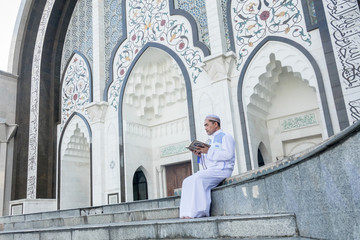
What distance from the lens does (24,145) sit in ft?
28.6

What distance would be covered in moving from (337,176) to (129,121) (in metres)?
6.26

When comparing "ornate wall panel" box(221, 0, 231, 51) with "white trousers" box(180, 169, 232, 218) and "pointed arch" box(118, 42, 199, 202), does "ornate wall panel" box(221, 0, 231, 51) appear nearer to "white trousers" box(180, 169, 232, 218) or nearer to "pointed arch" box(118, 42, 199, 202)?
"pointed arch" box(118, 42, 199, 202)

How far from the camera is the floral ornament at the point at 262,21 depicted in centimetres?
A: 511

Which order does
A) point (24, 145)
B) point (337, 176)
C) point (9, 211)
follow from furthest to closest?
point (24, 145) < point (9, 211) < point (337, 176)

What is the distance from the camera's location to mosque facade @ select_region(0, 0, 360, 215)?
4922 millimetres

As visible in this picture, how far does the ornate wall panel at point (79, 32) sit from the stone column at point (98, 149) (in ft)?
6.08

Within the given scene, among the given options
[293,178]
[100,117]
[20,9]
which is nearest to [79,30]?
[20,9]

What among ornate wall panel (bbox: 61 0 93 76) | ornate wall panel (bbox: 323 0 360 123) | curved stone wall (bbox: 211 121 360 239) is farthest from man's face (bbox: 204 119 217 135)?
ornate wall panel (bbox: 61 0 93 76)

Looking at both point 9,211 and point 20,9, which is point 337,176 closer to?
point 9,211

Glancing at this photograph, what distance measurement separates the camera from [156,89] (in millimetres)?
7594

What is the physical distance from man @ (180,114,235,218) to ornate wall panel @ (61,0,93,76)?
641 cm

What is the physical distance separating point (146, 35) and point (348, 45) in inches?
161

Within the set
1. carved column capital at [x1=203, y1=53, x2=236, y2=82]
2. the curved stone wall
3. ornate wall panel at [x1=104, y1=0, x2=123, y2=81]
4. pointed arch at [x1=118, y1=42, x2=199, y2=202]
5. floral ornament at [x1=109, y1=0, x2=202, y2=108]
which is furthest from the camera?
ornate wall panel at [x1=104, y1=0, x2=123, y2=81]

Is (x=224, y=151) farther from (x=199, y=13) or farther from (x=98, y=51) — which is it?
(x=98, y=51)
